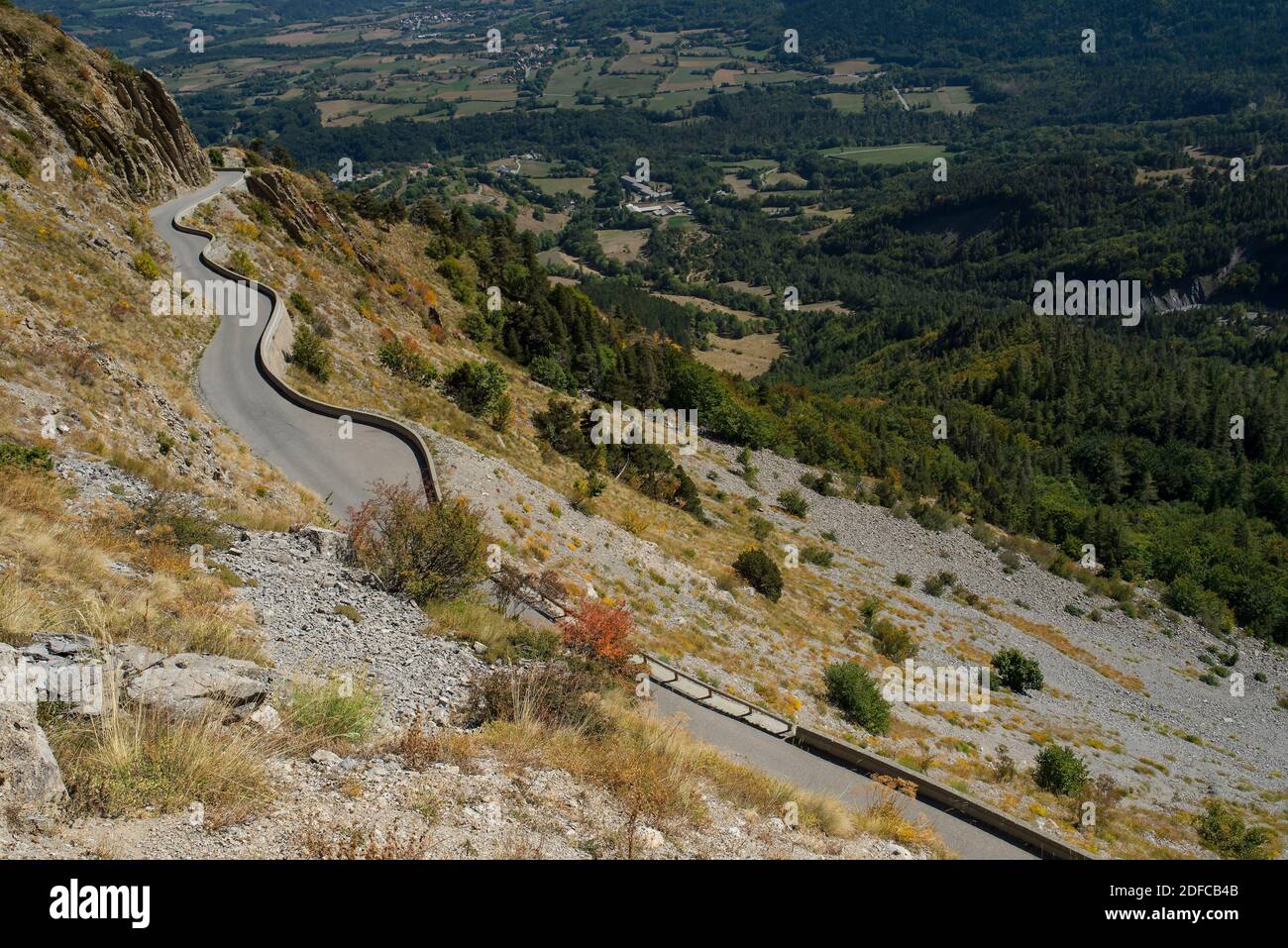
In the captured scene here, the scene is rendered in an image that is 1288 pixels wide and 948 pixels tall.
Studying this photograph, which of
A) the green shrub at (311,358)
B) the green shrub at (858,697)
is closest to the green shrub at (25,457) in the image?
the green shrub at (311,358)

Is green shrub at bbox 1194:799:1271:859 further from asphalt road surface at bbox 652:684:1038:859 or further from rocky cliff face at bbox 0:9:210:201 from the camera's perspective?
rocky cliff face at bbox 0:9:210:201

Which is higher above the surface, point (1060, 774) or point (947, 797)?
point (947, 797)

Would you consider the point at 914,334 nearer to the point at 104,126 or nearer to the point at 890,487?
the point at 890,487

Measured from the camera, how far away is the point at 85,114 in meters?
31.7

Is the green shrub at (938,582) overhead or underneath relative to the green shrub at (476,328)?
underneath

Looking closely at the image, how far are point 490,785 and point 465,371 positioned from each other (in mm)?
24873

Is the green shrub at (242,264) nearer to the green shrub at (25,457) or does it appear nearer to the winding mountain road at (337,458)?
the winding mountain road at (337,458)

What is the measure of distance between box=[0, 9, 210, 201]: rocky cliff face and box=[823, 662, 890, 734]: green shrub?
32574mm

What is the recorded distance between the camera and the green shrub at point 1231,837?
19750mm

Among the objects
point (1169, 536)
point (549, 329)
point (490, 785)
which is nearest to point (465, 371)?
point (549, 329)

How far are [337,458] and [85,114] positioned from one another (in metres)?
22.0

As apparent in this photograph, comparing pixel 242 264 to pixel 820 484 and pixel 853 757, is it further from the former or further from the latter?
pixel 820 484

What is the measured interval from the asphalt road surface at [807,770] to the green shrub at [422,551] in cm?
489

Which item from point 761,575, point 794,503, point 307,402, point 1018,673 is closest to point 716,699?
point 761,575
